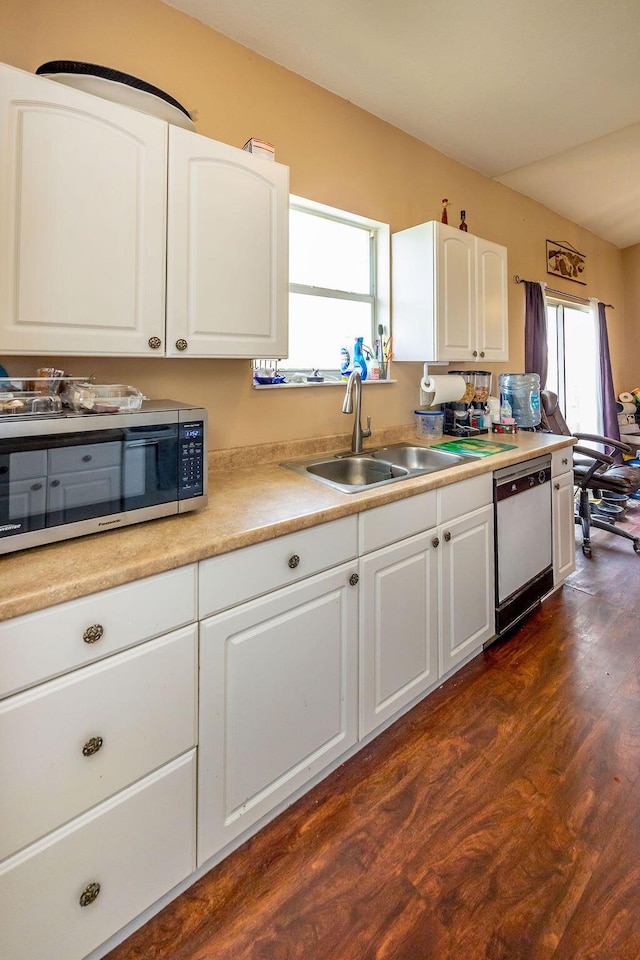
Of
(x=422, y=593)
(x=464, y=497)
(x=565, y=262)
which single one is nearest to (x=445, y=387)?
(x=464, y=497)

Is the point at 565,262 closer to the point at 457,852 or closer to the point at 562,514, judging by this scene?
the point at 562,514

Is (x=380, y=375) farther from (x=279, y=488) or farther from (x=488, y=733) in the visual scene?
(x=488, y=733)

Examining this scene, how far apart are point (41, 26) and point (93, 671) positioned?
1.80 m

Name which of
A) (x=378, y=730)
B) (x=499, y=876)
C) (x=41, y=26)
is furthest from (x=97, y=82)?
(x=499, y=876)

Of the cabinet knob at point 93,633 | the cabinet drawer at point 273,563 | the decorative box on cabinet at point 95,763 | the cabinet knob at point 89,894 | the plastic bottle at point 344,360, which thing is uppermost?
the plastic bottle at point 344,360

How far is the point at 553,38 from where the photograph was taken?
1922 mm

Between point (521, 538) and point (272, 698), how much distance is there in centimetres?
151

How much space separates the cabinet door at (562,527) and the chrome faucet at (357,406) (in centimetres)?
110

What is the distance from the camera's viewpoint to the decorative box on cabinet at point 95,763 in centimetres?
89

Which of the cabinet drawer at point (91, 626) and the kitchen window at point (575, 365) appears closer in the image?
the cabinet drawer at point (91, 626)

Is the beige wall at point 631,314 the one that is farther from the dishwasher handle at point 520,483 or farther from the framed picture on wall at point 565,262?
the dishwasher handle at point 520,483

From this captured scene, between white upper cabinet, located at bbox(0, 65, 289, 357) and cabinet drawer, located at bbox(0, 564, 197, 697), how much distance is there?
2.07 ft

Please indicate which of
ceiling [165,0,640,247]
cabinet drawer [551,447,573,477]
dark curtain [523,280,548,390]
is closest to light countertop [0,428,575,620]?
cabinet drawer [551,447,573,477]

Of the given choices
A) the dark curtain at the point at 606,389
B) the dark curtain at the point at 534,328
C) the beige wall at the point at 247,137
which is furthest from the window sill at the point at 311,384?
the dark curtain at the point at 606,389
